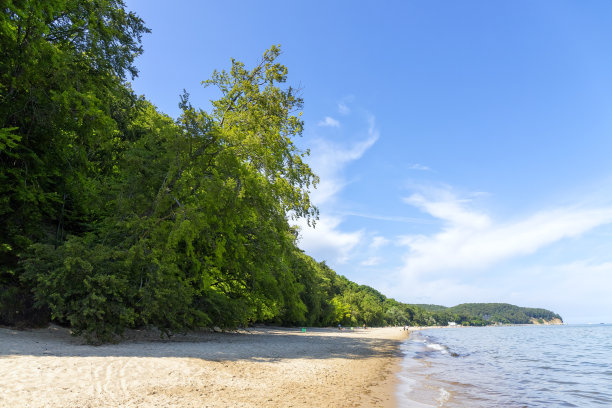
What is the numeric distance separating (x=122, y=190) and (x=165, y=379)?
36.2 ft

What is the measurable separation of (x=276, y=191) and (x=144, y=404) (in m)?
13.4

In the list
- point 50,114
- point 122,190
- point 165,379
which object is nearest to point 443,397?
point 165,379

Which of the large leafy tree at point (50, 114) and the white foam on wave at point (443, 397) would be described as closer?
the white foam on wave at point (443, 397)

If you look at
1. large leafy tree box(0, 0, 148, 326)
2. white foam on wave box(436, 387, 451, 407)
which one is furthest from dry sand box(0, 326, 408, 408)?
large leafy tree box(0, 0, 148, 326)

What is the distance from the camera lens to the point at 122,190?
15.9 m

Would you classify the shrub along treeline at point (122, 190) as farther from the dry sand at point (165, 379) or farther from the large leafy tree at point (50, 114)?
the dry sand at point (165, 379)

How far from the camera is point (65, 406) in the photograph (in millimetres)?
5488

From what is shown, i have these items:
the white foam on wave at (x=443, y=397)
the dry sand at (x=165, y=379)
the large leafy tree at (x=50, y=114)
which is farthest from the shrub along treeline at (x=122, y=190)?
the white foam on wave at (x=443, y=397)

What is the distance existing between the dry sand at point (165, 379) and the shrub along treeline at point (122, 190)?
2252mm

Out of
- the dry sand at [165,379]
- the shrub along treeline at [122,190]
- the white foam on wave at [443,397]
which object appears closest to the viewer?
the dry sand at [165,379]

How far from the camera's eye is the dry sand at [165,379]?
6152 millimetres

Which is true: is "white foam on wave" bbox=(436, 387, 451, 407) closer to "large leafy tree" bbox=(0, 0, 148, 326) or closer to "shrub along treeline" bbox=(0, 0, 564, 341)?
"shrub along treeline" bbox=(0, 0, 564, 341)

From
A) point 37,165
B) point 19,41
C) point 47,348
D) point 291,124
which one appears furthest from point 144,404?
point 291,124

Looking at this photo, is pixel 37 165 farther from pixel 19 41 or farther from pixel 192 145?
pixel 192 145
